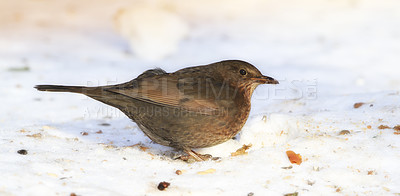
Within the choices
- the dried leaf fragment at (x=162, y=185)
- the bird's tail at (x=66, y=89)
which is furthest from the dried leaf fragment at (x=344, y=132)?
the bird's tail at (x=66, y=89)

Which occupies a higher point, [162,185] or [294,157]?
[294,157]

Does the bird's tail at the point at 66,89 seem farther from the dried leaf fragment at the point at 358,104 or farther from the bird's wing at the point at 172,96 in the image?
the dried leaf fragment at the point at 358,104

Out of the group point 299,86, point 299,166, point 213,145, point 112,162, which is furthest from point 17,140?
point 299,86

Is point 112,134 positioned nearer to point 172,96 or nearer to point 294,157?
point 172,96

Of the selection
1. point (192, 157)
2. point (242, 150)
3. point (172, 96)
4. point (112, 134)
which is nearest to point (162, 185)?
point (192, 157)

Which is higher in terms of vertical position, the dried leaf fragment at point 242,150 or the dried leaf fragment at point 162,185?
the dried leaf fragment at point 242,150

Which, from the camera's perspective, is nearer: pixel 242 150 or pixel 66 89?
pixel 66 89
